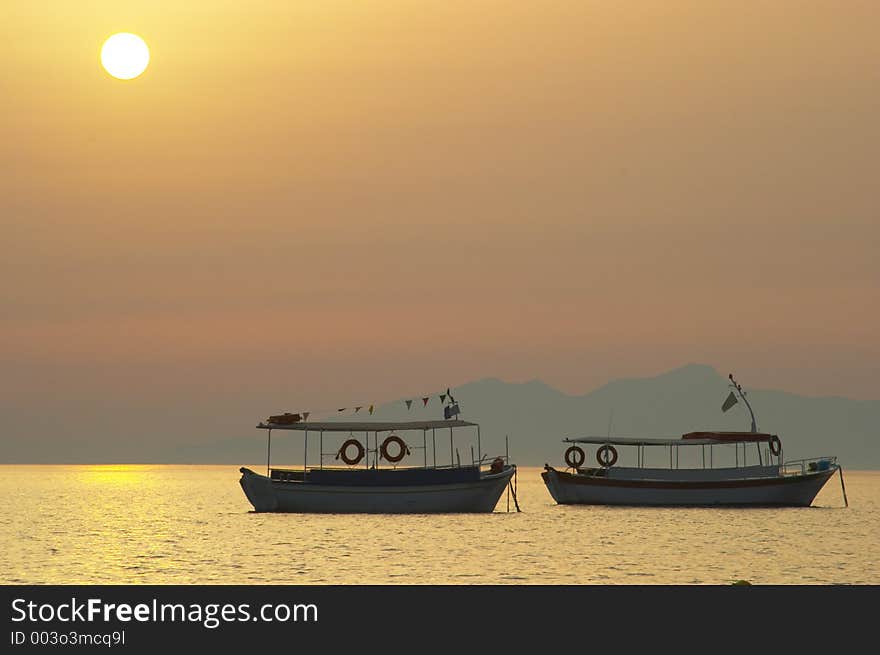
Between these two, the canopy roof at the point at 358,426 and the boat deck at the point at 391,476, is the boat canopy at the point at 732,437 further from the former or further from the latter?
the canopy roof at the point at 358,426

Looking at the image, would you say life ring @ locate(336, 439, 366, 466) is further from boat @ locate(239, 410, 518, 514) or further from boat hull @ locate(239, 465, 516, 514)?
boat hull @ locate(239, 465, 516, 514)

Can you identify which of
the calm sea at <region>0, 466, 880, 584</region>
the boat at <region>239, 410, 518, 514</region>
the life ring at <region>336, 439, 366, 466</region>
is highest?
the life ring at <region>336, 439, 366, 466</region>

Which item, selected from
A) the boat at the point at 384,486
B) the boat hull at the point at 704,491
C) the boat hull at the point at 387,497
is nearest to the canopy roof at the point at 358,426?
the boat at the point at 384,486

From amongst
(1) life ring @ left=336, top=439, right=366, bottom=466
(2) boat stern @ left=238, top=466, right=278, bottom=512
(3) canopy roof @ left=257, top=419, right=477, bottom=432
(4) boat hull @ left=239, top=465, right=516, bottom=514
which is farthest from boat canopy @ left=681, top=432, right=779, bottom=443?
(2) boat stern @ left=238, top=466, right=278, bottom=512

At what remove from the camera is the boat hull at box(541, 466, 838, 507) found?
118375mm

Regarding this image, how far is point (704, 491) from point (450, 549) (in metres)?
41.4

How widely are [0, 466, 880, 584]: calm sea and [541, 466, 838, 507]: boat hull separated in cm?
172

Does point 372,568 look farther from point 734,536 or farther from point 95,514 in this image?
point 95,514

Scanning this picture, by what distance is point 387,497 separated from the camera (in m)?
98.9
